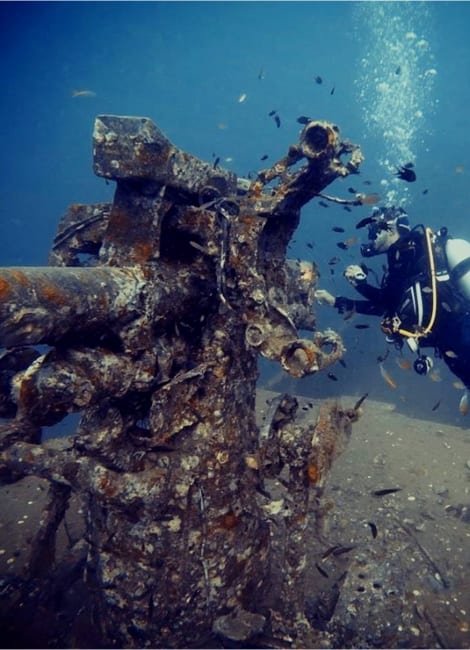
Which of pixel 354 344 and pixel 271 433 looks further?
pixel 354 344

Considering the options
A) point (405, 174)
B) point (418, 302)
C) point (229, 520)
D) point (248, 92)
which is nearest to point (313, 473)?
point (229, 520)

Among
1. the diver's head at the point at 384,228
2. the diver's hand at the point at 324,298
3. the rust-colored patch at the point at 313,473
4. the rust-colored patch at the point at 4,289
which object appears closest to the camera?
the rust-colored patch at the point at 4,289

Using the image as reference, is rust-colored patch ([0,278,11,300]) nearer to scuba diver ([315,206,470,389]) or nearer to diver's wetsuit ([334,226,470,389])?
scuba diver ([315,206,470,389])

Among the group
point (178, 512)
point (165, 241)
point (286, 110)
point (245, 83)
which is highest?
point (245, 83)

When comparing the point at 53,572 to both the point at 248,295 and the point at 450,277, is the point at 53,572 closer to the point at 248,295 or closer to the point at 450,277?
the point at 248,295

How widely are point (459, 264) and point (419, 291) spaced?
2.97 feet

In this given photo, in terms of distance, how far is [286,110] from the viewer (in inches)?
5837

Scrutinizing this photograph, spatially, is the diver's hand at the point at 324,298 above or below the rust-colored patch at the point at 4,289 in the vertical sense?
above

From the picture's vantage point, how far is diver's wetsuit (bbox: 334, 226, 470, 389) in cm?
597

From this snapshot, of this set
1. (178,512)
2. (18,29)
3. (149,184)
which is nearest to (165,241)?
(149,184)

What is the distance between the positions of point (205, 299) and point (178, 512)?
219cm

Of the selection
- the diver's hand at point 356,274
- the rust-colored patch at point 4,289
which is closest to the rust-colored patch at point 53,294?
the rust-colored patch at point 4,289

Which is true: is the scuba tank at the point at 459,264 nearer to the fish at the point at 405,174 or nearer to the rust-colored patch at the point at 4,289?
the fish at the point at 405,174

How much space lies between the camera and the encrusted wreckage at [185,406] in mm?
3725
